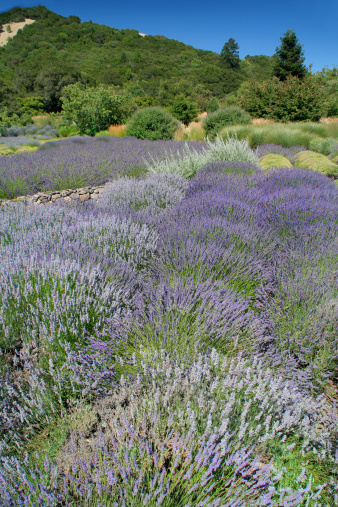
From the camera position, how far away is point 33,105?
2681 cm

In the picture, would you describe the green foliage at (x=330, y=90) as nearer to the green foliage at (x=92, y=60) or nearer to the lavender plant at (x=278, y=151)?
the lavender plant at (x=278, y=151)

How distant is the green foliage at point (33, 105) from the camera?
2584 centimetres

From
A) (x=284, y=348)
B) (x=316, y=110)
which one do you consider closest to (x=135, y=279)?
(x=284, y=348)

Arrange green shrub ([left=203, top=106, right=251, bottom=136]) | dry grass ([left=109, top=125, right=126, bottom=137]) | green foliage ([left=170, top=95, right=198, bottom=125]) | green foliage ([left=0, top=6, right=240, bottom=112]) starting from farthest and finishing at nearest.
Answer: green foliage ([left=0, top=6, right=240, bottom=112]) → green foliage ([left=170, top=95, right=198, bottom=125]) → dry grass ([left=109, top=125, right=126, bottom=137]) → green shrub ([left=203, top=106, right=251, bottom=136])

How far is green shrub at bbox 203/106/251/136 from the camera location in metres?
12.1

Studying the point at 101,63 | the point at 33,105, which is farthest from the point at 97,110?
the point at 101,63

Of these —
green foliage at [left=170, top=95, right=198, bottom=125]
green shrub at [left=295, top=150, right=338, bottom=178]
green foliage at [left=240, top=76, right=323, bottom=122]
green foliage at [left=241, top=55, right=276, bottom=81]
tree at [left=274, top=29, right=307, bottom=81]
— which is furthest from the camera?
green foliage at [left=241, top=55, right=276, bottom=81]

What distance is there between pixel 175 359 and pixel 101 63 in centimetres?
4942

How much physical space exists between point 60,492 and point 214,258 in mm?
1536

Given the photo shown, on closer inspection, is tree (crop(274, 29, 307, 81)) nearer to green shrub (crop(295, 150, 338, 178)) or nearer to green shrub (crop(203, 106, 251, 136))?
green shrub (crop(203, 106, 251, 136))

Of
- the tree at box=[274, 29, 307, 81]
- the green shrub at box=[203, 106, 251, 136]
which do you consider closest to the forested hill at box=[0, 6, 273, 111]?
the tree at box=[274, 29, 307, 81]

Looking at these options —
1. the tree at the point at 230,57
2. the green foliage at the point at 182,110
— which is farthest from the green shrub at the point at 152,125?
the tree at the point at 230,57

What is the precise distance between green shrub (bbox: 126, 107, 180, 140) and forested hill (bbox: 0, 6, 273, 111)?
14988 mm

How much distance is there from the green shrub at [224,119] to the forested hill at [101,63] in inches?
550
